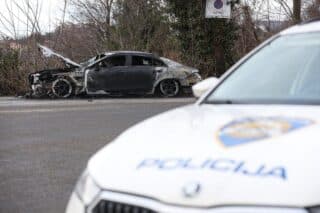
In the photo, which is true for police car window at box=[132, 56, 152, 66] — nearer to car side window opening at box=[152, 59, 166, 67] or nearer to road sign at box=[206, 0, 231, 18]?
car side window opening at box=[152, 59, 166, 67]

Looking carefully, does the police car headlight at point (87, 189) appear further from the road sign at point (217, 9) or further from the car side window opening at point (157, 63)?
the road sign at point (217, 9)

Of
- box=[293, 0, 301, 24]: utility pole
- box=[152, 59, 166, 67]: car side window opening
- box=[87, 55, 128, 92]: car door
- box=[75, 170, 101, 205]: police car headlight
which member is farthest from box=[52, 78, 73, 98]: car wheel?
box=[75, 170, 101, 205]: police car headlight

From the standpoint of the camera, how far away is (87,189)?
3576mm

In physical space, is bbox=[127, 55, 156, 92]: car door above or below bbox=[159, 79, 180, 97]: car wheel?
above

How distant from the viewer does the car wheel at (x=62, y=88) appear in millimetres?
22875

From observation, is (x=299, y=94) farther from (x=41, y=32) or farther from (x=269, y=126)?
(x=41, y=32)

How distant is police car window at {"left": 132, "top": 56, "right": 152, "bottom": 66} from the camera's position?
23.5 m

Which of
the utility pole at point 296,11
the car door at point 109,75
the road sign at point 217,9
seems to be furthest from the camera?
the utility pole at point 296,11

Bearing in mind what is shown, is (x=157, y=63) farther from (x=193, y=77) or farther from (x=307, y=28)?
(x=307, y=28)

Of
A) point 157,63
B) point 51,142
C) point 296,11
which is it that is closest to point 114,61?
point 157,63

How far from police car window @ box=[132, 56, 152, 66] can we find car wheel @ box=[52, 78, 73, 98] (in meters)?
2.23

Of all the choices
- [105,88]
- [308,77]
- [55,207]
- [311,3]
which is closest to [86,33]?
[311,3]

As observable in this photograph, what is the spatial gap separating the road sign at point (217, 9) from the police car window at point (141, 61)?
3.63m

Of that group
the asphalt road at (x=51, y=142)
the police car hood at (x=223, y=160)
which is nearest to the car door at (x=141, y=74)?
the asphalt road at (x=51, y=142)
